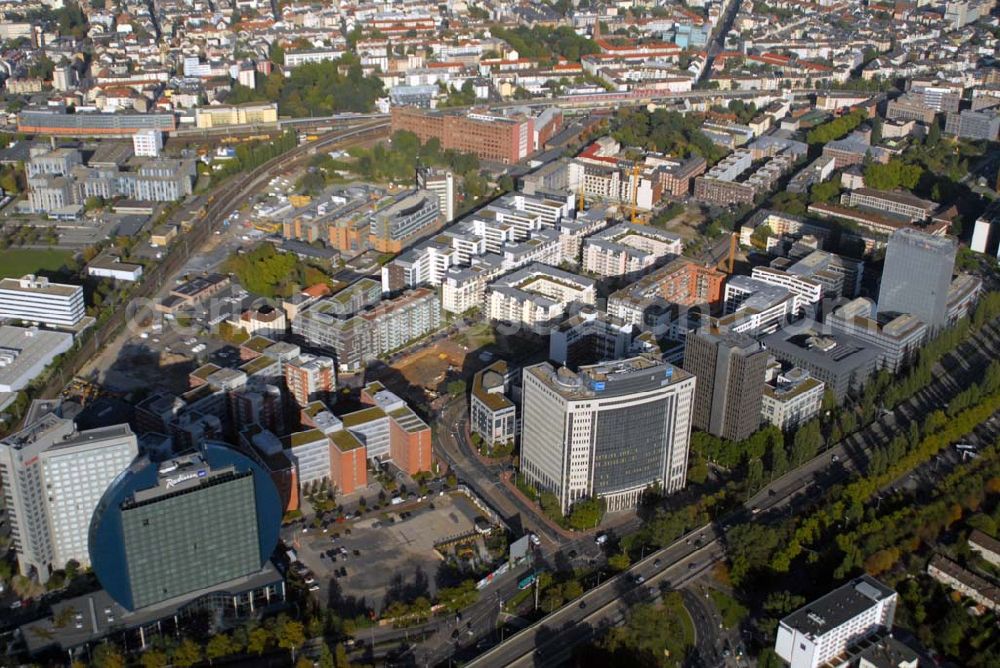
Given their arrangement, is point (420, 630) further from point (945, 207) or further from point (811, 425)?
point (945, 207)

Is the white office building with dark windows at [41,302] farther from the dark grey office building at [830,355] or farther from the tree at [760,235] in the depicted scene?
the tree at [760,235]

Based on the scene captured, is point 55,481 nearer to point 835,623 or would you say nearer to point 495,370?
point 495,370

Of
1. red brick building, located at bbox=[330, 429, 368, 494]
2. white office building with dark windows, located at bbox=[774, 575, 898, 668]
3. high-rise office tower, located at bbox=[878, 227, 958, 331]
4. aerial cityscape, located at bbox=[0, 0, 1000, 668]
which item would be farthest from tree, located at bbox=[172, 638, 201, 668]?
high-rise office tower, located at bbox=[878, 227, 958, 331]

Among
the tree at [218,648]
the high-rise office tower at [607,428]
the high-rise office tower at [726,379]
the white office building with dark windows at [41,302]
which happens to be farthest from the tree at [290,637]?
the white office building with dark windows at [41,302]

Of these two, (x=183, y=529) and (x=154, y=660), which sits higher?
(x=183, y=529)

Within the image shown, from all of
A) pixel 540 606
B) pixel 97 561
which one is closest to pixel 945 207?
pixel 540 606

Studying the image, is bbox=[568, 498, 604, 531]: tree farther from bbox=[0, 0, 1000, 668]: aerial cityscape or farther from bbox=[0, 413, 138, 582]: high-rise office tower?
bbox=[0, 413, 138, 582]: high-rise office tower

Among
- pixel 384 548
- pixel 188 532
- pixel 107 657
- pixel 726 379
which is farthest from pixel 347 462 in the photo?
pixel 726 379
